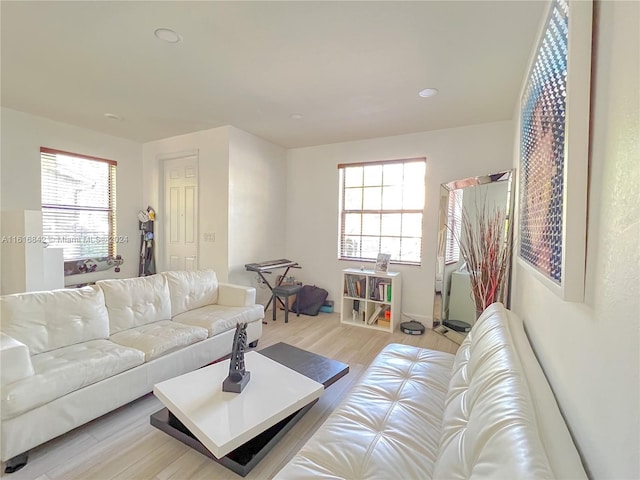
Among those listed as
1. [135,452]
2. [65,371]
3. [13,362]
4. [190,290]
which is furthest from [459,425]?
[190,290]

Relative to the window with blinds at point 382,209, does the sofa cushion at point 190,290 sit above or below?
below

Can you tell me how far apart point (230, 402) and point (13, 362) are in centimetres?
115

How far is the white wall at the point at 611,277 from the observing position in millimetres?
618

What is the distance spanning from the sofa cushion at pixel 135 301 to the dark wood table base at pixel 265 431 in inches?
38.2

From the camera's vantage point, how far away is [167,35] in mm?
2000

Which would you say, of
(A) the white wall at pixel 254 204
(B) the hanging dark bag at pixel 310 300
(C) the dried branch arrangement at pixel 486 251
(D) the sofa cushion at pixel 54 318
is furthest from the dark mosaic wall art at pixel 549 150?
(A) the white wall at pixel 254 204

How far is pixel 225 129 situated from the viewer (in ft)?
12.6

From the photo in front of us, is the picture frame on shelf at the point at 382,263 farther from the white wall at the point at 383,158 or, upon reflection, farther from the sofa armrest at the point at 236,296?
the sofa armrest at the point at 236,296

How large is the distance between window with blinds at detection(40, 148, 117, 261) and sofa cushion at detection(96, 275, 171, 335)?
7.45 feet

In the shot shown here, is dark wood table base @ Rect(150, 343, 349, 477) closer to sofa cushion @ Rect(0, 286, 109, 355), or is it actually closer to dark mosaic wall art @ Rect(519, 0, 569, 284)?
sofa cushion @ Rect(0, 286, 109, 355)

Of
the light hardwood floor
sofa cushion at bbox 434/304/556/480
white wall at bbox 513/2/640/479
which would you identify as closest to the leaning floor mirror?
sofa cushion at bbox 434/304/556/480

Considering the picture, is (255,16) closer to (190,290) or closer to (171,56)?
(171,56)

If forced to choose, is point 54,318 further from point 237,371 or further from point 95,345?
point 237,371

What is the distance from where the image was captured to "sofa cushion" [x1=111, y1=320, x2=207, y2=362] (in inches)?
84.4
